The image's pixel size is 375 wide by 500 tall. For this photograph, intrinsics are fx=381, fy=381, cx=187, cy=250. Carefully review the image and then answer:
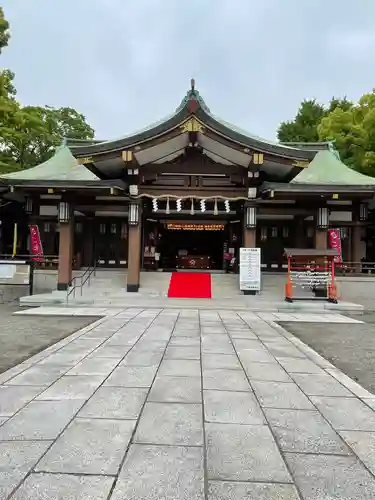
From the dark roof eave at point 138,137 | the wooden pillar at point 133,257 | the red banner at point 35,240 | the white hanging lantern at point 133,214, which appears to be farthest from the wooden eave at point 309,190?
the red banner at point 35,240

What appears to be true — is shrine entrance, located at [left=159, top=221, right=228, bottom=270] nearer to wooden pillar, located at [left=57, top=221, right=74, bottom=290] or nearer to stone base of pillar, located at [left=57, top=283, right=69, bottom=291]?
wooden pillar, located at [left=57, top=221, right=74, bottom=290]

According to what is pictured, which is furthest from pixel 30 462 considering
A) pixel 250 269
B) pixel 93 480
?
pixel 250 269

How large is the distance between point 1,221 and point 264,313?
15391mm

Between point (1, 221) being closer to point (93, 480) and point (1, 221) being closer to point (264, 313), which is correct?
point (264, 313)

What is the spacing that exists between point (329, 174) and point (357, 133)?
6348 millimetres

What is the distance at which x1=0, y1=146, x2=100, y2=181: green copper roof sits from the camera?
16875 millimetres

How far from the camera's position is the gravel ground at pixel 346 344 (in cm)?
556

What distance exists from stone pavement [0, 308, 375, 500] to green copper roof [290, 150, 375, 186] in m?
12.0

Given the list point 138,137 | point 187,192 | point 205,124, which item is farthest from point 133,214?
point 205,124

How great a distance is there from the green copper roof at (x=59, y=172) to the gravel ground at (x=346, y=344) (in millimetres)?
11183

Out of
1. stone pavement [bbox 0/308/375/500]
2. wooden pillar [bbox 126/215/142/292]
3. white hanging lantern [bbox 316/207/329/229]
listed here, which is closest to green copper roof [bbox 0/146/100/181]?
wooden pillar [bbox 126/215/142/292]

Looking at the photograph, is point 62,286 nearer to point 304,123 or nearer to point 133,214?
point 133,214

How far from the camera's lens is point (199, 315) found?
11.0 metres

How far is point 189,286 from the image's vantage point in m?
15.3
